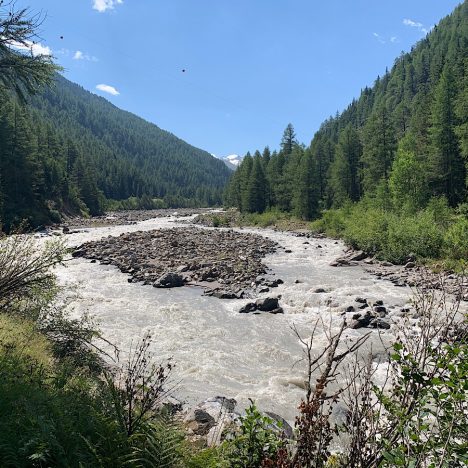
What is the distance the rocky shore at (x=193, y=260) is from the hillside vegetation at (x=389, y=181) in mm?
9662

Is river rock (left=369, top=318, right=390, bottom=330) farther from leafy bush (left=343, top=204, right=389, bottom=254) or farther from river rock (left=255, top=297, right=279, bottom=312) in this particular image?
leafy bush (left=343, top=204, right=389, bottom=254)

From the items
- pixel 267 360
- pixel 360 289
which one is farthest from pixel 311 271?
pixel 267 360

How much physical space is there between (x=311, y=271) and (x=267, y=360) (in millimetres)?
12894

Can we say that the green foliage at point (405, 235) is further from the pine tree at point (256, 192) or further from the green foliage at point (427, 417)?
the pine tree at point (256, 192)

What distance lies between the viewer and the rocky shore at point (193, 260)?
20250 millimetres

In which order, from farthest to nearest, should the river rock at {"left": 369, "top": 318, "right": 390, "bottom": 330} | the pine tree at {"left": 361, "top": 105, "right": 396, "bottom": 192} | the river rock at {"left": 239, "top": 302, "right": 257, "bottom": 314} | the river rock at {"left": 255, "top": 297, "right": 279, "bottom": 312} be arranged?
the pine tree at {"left": 361, "top": 105, "right": 396, "bottom": 192}, the river rock at {"left": 255, "top": 297, "right": 279, "bottom": 312}, the river rock at {"left": 239, "top": 302, "right": 257, "bottom": 314}, the river rock at {"left": 369, "top": 318, "right": 390, "bottom": 330}

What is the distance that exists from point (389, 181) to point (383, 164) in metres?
9.83

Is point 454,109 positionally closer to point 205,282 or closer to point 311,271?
point 311,271

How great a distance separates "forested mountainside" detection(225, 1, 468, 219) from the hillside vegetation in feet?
0.35

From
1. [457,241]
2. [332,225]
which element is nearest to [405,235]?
→ [457,241]

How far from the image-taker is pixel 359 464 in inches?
109

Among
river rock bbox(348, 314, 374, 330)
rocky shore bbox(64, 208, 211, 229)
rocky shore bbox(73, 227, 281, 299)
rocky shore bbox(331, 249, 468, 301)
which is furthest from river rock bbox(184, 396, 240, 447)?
rocky shore bbox(64, 208, 211, 229)

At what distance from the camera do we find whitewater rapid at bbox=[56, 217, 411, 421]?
31.4 feet

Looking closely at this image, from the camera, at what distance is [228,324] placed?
14.4 metres
